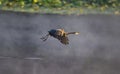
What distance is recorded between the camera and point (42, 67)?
3.76 meters

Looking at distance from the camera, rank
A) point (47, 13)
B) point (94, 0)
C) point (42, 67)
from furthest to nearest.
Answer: point (94, 0)
point (47, 13)
point (42, 67)

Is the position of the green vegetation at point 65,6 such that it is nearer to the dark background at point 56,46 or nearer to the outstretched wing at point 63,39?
the dark background at point 56,46

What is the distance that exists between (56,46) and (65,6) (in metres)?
0.95

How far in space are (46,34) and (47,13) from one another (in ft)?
0.85

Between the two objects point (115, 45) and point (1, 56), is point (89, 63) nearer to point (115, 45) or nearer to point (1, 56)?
point (115, 45)

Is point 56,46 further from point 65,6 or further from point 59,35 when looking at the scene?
point 65,6

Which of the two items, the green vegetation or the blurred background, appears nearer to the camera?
the blurred background

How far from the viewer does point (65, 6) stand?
4684 mm

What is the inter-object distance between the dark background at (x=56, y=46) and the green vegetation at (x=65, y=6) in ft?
1.01

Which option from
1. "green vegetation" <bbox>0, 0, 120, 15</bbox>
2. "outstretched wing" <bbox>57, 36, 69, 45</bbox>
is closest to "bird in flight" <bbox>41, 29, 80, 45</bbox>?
"outstretched wing" <bbox>57, 36, 69, 45</bbox>

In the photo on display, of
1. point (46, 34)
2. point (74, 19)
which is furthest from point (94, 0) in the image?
point (46, 34)

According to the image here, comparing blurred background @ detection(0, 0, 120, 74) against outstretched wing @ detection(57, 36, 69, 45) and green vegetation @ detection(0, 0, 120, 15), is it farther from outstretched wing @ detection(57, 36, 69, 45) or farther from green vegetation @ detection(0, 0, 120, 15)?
green vegetation @ detection(0, 0, 120, 15)

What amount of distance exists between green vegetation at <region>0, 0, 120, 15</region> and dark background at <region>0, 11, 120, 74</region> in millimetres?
307

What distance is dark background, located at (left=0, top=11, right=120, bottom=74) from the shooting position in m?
3.76
